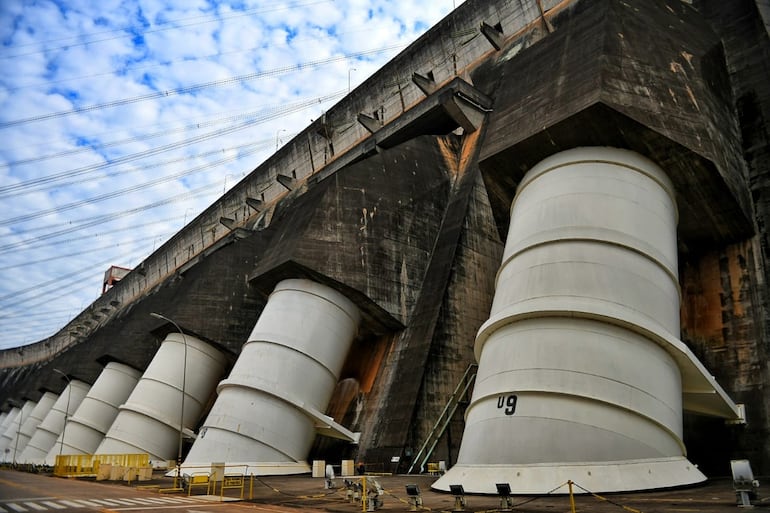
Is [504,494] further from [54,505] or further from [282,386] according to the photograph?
[282,386]

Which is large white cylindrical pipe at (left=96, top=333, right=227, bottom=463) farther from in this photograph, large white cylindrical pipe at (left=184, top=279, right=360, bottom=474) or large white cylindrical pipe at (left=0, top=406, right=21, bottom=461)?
large white cylindrical pipe at (left=0, top=406, right=21, bottom=461)

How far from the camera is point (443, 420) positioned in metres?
21.6

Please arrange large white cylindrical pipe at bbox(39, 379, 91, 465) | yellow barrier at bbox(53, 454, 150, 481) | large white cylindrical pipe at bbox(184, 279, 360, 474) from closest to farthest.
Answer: large white cylindrical pipe at bbox(184, 279, 360, 474) < yellow barrier at bbox(53, 454, 150, 481) < large white cylindrical pipe at bbox(39, 379, 91, 465)

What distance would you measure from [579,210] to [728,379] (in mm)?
7210

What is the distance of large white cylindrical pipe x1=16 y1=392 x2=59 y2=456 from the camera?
5144cm

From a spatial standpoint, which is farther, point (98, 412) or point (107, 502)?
point (98, 412)

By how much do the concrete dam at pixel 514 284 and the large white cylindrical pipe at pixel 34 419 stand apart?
16.7 metres

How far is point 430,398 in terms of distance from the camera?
2148cm

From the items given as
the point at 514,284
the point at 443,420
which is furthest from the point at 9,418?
the point at 514,284

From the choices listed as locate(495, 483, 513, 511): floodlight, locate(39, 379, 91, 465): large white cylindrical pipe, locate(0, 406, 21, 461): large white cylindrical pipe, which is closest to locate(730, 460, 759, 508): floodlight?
locate(495, 483, 513, 511): floodlight

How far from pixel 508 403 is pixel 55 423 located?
4489cm

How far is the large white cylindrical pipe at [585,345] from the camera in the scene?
447 inches

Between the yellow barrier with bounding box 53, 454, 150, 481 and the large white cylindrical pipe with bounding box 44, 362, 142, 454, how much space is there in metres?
6.78

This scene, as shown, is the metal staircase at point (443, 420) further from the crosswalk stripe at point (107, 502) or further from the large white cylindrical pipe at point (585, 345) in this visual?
the crosswalk stripe at point (107, 502)
